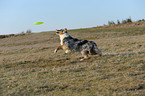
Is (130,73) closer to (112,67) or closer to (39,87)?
(112,67)

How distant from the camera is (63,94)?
536 centimetres

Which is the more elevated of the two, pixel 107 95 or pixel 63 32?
pixel 63 32

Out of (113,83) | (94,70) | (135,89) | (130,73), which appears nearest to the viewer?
(135,89)

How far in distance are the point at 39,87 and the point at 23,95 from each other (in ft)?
2.18

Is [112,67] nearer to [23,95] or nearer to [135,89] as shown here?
[135,89]

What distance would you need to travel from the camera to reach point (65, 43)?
9625 mm

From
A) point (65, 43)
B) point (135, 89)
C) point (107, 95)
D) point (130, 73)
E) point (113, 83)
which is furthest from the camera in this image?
point (65, 43)

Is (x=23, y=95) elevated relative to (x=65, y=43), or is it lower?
lower

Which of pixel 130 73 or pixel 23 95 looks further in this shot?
pixel 130 73

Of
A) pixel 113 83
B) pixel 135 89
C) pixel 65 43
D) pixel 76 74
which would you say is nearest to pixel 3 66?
pixel 65 43

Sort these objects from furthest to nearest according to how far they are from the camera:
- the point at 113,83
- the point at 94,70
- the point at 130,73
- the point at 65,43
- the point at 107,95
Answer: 1. the point at 65,43
2. the point at 94,70
3. the point at 130,73
4. the point at 113,83
5. the point at 107,95

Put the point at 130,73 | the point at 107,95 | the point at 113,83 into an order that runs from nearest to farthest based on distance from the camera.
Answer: the point at 107,95, the point at 113,83, the point at 130,73

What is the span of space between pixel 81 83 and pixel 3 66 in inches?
205

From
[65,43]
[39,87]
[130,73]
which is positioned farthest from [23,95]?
[65,43]
